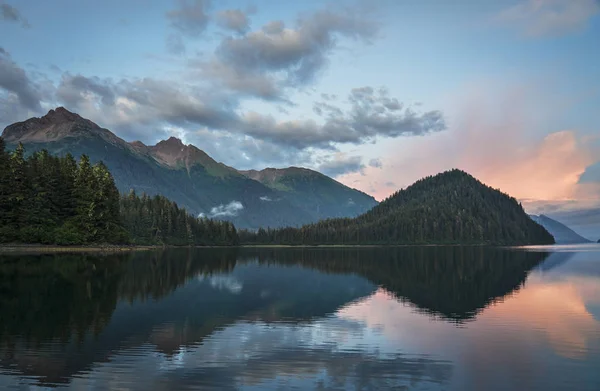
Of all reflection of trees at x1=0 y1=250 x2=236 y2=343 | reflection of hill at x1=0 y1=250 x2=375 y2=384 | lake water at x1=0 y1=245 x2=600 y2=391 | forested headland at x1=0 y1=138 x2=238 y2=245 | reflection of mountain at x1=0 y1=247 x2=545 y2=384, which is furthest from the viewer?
forested headland at x1=0 y1=138 x2=238 y2=245

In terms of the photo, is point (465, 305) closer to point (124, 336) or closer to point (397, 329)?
point (397, 329)

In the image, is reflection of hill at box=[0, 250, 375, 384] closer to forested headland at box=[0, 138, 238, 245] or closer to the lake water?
the lake water

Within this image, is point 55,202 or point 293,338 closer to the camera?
point 293,338

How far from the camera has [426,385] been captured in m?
22.4

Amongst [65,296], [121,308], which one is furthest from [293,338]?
[65,296]

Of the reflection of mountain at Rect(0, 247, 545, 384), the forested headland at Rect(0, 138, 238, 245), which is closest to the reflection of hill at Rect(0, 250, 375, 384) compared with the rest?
the reflection of mountain at Rect(0, 247, 545, 384)

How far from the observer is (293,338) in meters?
32.8

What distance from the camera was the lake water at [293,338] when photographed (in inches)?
913

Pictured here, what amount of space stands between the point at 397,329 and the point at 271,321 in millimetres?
11416

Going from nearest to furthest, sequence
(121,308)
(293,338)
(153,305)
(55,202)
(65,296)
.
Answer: (293,338) → (121,308) → (153,305) → (65,296) → (55,202)

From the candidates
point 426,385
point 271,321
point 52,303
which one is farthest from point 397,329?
point 52,303

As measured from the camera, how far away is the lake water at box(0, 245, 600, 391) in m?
23.2

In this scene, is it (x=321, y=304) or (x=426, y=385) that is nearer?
(x=426, y=385)

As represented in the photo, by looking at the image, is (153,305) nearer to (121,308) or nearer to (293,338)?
(121,308)
